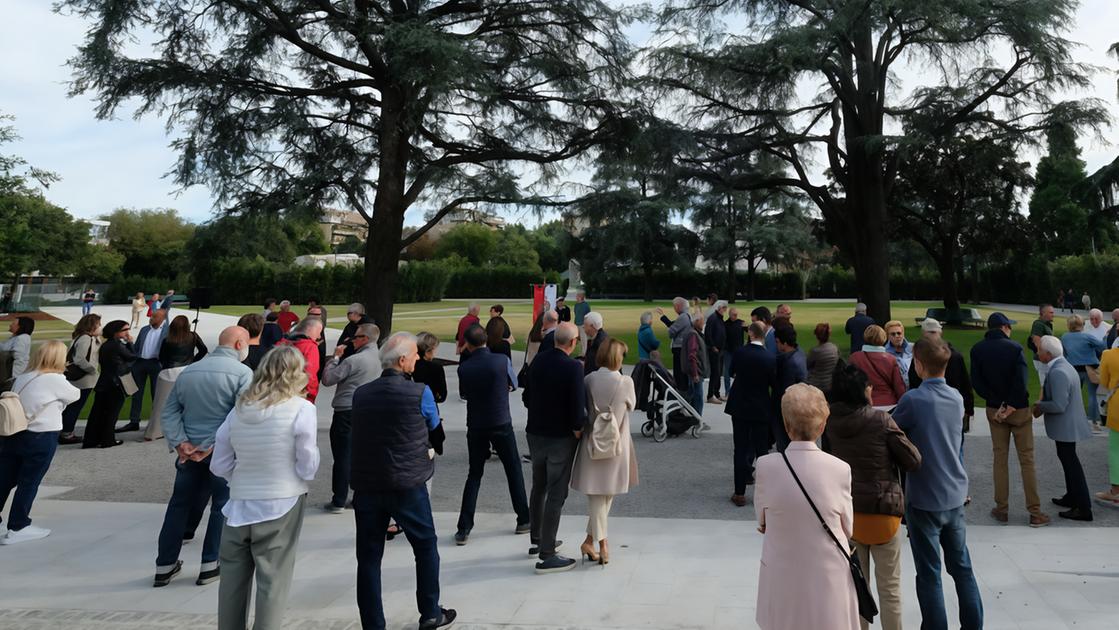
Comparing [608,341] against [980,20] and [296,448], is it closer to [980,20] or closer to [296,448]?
[296,448]

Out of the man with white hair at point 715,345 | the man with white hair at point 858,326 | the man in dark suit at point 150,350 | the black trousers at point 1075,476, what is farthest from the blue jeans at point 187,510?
the man with white hair at point 858,326

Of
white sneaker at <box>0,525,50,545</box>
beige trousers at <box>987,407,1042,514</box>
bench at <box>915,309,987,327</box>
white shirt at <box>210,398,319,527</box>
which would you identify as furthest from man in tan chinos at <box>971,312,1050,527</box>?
bench at <box>915,309,987,327</box>

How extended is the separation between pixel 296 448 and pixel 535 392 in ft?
6.29

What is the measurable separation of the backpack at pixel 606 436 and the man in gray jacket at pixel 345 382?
2106mm

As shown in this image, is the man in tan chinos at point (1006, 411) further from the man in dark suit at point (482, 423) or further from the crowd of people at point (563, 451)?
the man in dark suit at point (482, 423)

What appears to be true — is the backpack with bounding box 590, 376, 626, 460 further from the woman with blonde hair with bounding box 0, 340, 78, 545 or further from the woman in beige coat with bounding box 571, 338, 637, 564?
the woman with blonde hair with bounding box 0, 340, 78, 545

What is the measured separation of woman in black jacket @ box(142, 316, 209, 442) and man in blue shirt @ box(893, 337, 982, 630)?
7.10m

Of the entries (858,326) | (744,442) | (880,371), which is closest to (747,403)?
(744,442)

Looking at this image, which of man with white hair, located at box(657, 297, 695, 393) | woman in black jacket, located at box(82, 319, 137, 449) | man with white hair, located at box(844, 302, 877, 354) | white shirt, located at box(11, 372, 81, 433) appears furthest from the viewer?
man with white hair, located at box(844, 302, 877, 354)

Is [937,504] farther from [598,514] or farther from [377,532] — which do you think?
[377,532]

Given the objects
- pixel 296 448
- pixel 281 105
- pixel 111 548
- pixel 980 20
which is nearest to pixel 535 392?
pixel 296 448

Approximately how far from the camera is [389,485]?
3.99 metres

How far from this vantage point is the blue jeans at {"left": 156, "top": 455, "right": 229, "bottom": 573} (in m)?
5.01

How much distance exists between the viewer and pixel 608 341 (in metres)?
5.37
